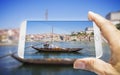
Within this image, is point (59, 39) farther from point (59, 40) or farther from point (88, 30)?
point (88, 30)

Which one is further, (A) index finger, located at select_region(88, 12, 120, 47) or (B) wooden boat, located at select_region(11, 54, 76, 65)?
(B) wooden boat, located at select_region(11, 54, 76, 65)

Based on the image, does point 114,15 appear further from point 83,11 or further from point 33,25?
point 33,25

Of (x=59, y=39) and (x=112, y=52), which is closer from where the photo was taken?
(x=112, y=52)

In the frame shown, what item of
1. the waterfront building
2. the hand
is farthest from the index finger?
the waterfront building

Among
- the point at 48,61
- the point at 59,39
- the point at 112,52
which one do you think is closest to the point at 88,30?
the point at 59,39

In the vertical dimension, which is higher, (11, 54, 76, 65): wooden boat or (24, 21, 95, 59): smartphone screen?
(24, 21, 95, 59): smartphone screen

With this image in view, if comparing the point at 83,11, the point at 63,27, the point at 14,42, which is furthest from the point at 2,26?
the point at 83,11

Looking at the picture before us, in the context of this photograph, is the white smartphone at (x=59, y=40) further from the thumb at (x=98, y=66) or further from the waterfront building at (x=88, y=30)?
the thumb at (x=98, y=66)

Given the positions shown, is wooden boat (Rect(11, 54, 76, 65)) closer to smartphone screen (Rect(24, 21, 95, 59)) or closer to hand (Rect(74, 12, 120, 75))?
smartphone screen (Rect(24, 21, 95, 59))
